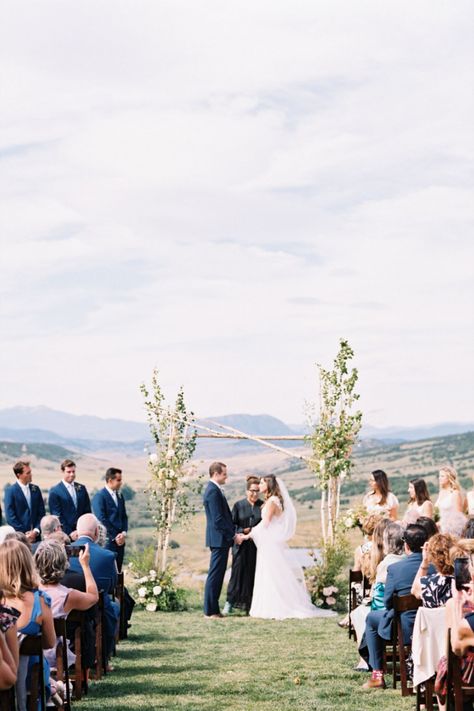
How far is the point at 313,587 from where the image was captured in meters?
15.0

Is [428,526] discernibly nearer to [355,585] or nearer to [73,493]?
[355,585]

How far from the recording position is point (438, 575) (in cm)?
777

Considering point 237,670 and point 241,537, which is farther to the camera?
point 241,537

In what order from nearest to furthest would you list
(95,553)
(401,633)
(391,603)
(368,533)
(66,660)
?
(66,660), (401,633), (391,603), (95,553), (368,533)

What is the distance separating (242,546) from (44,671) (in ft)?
27.7

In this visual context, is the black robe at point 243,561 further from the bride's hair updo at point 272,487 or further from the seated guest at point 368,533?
the seated guest at point 368,533

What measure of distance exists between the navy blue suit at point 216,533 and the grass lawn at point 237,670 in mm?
634

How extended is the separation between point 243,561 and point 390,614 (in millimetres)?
6477

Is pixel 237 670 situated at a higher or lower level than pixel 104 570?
lower

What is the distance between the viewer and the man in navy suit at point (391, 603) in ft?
28.0

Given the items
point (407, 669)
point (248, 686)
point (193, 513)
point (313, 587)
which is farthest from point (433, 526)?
point (193, 513)

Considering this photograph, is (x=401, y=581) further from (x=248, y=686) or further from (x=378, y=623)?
(x=248, y=686)

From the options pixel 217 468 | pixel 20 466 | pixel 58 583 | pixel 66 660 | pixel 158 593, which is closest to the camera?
pixel 66 660

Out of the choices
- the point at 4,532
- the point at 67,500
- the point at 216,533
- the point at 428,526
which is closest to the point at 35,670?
the point at 4,532
